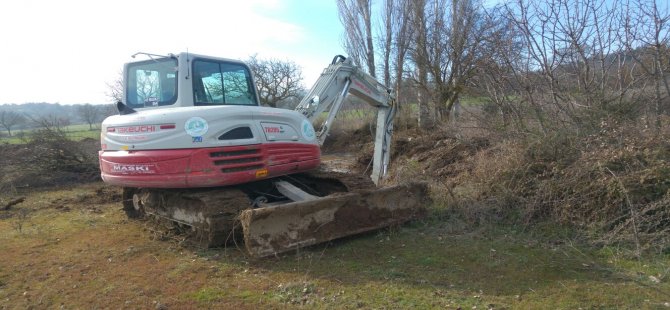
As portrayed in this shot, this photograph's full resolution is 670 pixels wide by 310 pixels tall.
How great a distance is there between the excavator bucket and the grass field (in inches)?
7.0

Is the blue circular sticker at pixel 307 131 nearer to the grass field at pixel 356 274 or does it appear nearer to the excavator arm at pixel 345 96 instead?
the excavator arm at pixel 345 96

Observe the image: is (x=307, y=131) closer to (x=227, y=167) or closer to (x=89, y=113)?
(x=227, y=167)

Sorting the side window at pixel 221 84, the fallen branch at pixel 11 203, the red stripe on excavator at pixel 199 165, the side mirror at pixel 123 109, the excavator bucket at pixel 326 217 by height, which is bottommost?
the fallen branch at pixel 11 203

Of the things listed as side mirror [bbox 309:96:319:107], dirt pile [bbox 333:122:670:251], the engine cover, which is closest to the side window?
the engine cover

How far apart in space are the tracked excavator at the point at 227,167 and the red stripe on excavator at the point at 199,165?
0.01 meters

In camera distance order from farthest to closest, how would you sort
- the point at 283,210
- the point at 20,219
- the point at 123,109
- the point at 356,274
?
the point at 20,219 → the point at 123,109 → the point at 283,210 → the point at 356,274

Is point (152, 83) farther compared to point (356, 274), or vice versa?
point (152, 83)

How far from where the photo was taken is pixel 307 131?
255 inches

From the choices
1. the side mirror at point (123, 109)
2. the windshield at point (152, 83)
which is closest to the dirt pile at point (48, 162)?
the windshield at point (152, 83)

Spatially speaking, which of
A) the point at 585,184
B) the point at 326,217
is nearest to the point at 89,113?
the point at 326,217

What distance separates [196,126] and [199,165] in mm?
438

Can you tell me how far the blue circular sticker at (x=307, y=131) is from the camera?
252 inches

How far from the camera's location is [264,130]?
5773 mm

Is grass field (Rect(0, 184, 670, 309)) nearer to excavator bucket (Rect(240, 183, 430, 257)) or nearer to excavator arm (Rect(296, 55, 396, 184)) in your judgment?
excavator bucket (Rect(240, 183, 430, 257))
